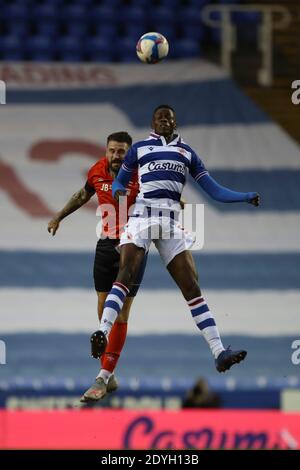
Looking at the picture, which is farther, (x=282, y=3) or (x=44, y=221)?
(x=282, y=3)

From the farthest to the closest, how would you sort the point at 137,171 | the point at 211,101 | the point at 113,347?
the point at 211,101, the point at 113,347, the point at 137,171

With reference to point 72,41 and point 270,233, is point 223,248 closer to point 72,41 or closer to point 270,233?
point 270,233

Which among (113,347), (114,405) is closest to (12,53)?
(114,405)

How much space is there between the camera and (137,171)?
950cm

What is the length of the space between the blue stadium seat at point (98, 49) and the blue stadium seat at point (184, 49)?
1.09 meters

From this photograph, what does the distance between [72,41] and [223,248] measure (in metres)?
4.67

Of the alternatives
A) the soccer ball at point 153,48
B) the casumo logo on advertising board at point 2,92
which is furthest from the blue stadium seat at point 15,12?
the soccer ball at point 153,48

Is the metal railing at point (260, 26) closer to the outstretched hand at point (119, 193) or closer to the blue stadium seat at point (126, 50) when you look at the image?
the blue stadium seat at point (126, 50)

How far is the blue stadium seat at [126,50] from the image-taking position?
20.1 m

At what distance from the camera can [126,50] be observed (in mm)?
20203

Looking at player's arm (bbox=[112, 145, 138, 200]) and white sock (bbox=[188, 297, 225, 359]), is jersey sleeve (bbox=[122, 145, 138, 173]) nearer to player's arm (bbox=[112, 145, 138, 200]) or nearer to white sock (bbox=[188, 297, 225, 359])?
player's arm (bbox=[112, 145, 138, 200])

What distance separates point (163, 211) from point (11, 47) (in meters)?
11.1

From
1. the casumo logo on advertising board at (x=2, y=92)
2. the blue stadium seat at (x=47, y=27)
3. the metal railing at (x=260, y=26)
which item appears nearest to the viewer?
the casumo logo on advertising board at (x=2, y=92)

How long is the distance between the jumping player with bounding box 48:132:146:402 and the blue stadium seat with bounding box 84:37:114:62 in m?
10.5
